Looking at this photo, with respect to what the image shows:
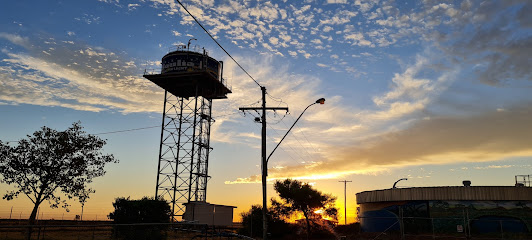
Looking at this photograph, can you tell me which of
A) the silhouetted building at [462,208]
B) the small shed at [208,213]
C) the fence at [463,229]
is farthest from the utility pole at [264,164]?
the small shed at [208,213]

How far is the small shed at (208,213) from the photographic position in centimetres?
5256

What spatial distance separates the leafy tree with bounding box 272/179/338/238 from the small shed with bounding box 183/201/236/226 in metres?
7.83

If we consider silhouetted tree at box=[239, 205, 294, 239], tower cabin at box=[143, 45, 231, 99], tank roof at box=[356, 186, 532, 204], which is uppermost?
tower cabin at box=[143, 45, 231, 99]

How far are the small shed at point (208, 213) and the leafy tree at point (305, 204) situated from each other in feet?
25.7

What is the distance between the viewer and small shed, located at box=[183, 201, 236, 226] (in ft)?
172

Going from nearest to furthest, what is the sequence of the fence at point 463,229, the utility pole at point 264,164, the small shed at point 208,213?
the utility pole at point 264,164
the fence at point 463,229
the small shed at point 208,213

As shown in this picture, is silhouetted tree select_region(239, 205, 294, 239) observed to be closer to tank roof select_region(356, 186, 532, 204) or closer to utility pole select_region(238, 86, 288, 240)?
tank roof select_region(356, 186, 532, 204)

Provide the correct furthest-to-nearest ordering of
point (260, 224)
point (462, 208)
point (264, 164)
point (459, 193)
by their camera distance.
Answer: point (260, 224) → point (459, 193) → point (462, 208) → point (264, 164)

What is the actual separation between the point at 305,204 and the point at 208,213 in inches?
546

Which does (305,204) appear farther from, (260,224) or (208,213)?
(208,213)

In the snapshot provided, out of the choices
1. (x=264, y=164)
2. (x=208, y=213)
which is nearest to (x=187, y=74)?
(x=208, y=213)

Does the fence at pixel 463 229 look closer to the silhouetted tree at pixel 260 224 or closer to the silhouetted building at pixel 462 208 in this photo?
the silhouetted building at pixel 462 208

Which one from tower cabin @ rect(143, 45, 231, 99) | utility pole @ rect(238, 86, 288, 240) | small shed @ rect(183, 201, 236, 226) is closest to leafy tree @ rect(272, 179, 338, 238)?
small shed @ rect(183, 201, 236, 226)

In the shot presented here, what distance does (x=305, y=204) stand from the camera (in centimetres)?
5512
